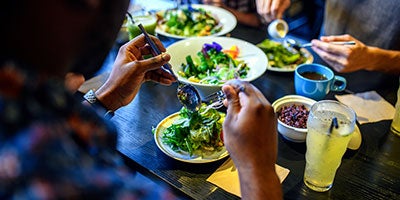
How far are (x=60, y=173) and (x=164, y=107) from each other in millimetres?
909

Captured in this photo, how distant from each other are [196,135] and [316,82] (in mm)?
507

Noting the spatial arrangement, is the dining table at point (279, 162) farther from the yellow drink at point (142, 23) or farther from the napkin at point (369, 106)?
the yellow drink at point (142, 23)

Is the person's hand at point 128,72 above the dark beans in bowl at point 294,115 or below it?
above

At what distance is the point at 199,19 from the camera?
2.15 m

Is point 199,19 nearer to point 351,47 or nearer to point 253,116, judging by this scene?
point 351,47

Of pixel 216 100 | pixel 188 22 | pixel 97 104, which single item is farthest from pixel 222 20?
pixel 97 104

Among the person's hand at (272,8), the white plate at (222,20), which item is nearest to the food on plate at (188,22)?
the white plate at (222,20)

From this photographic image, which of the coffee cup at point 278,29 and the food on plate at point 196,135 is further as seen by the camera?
the coffee cup at point 278,29

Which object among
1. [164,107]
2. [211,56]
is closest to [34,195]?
[164,107]

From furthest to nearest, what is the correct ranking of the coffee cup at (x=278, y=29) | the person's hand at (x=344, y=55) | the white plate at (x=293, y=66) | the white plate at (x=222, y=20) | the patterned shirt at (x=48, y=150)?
the white plate at (x=222, y=20) < the coffee cup at (x=278, y=29) < the white plate at (x=293, y=66) < the person's hand at (x=344, y=55) < the patterned shirt at (x=48, y=150)

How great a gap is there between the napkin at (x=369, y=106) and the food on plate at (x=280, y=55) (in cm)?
29

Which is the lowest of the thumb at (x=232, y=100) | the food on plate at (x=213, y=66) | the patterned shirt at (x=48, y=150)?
the food on plate at (x=213, y=66)

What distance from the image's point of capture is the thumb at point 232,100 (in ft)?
3.20

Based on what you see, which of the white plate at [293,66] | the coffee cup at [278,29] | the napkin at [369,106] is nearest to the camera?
the napkin at [369,106]
